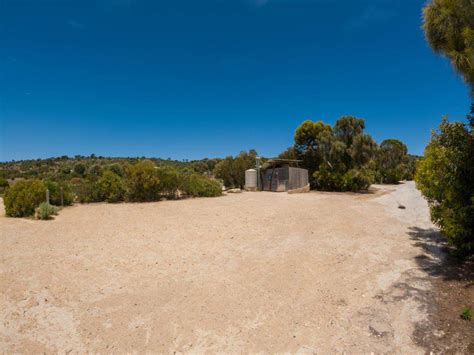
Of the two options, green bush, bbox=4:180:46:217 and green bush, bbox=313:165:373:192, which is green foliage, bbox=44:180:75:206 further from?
green bush, bbox=313:165:373:192

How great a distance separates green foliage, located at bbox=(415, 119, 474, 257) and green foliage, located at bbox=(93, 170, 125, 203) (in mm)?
13589

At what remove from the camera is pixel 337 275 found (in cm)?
470

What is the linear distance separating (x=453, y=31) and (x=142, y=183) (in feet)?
43.9

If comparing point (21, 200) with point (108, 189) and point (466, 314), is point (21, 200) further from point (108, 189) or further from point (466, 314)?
point (466, 314)

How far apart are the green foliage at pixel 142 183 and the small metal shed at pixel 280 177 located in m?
9.54

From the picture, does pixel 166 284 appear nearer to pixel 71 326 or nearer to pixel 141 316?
pixel 141 316

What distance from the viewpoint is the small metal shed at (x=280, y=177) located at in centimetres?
2072

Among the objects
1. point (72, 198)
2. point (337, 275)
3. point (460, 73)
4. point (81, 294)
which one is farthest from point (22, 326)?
point (72, 198)

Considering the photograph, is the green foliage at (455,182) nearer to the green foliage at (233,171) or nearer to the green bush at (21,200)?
the green bush at (21,200)

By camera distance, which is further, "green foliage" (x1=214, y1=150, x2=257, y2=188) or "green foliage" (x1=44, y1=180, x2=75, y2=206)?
"green foliage" (x1=214, y1=150, x2=257, y2=188)

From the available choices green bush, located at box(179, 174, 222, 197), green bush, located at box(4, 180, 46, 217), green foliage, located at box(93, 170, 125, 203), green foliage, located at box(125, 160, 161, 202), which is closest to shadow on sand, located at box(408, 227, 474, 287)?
green bush, located at box(179, 174, 222, 197)

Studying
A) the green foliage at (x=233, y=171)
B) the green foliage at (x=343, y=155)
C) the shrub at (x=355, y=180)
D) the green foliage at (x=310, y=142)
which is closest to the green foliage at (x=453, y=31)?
the green foliage at (x=343, y=155)

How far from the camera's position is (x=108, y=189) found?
14.4m

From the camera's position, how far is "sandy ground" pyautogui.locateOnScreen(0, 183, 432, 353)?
297 cm
